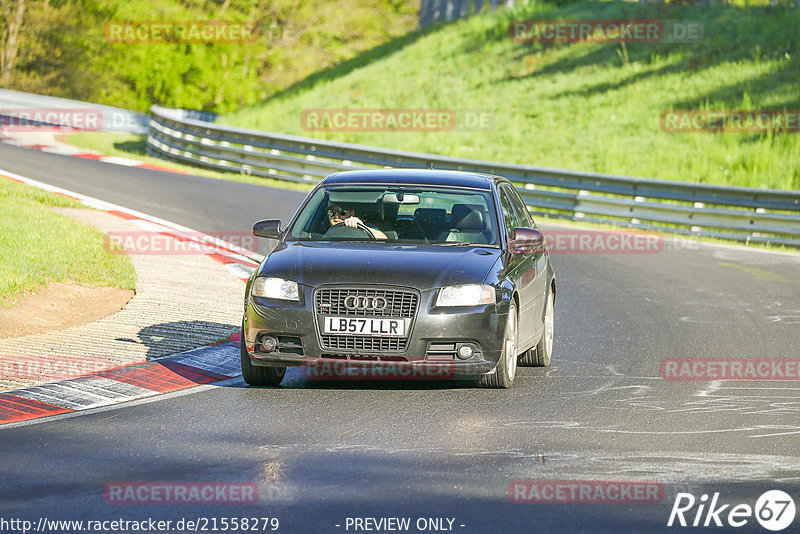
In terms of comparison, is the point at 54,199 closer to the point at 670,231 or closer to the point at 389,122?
the point at 670,231

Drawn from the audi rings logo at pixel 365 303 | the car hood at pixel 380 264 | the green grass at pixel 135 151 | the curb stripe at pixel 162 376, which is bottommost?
the green grass at pixel 135 151

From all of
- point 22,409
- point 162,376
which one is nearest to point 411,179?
point 162,376

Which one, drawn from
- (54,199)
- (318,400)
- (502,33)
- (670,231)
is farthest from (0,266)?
(502,33)

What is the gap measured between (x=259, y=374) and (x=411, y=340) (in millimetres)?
1290

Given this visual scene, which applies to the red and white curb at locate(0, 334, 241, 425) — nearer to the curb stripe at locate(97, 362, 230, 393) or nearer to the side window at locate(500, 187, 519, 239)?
the curb stripe at locate(97, 362, 230, 393)

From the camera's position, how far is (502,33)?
4269 cm

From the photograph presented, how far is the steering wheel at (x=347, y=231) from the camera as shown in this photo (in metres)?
9.35

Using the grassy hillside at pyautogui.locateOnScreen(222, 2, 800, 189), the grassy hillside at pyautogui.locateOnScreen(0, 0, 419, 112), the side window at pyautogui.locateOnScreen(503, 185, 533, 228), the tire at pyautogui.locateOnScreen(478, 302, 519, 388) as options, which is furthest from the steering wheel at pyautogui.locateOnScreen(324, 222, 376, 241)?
the grassy hillside at pyautogui.locateOnScreen(0, 0, 419, 112)

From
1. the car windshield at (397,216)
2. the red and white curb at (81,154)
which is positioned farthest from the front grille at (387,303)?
the red and white curb at (81,154)

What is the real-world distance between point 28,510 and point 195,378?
144 inches

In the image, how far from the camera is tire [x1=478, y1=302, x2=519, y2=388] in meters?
8.67

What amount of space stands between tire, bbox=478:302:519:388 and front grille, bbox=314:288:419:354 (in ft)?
2.49

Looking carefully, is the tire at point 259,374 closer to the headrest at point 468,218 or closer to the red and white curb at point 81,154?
the headrest at point 468,218

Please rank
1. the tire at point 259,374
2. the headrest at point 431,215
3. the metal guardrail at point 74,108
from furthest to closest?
the metal guardrail at point 74,108
the headrest at point 431,215
the tire at point 259,374
